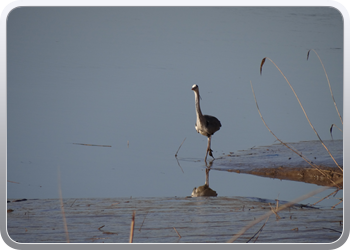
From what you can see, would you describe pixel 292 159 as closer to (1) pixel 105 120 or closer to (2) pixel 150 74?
(1) pixel 105 120

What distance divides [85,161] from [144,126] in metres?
2.26

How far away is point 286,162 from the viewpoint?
6.72m

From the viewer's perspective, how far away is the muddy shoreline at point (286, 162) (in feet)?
19.8

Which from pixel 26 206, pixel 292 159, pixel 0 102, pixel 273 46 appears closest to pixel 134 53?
pixel 273 46

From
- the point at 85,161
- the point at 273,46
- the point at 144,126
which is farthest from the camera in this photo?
the point at 144,126

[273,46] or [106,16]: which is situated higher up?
[273,46]

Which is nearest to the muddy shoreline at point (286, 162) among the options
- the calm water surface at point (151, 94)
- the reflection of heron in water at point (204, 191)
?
the calm water surface at point (151, 94)

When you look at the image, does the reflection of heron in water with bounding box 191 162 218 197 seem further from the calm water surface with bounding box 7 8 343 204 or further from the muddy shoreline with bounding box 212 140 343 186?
the muddy shoreline with bounding box 212 140 343 186

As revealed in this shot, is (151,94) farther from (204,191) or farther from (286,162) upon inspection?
(204,191)

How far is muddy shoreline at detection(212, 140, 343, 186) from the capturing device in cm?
603

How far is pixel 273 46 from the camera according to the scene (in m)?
6.01

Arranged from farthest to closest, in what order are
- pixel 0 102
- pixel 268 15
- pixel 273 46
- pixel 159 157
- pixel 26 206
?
pixel 159 157, pixel 273 46, pixel 26 206, pixel 268 15, pixel 0 102

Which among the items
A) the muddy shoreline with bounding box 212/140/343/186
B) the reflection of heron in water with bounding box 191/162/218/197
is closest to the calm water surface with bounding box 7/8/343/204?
the reflection of heron in water with bounding box 191/162/218/197

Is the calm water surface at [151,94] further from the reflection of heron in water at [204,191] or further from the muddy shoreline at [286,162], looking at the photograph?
the muddy shoreline at [286,162]
